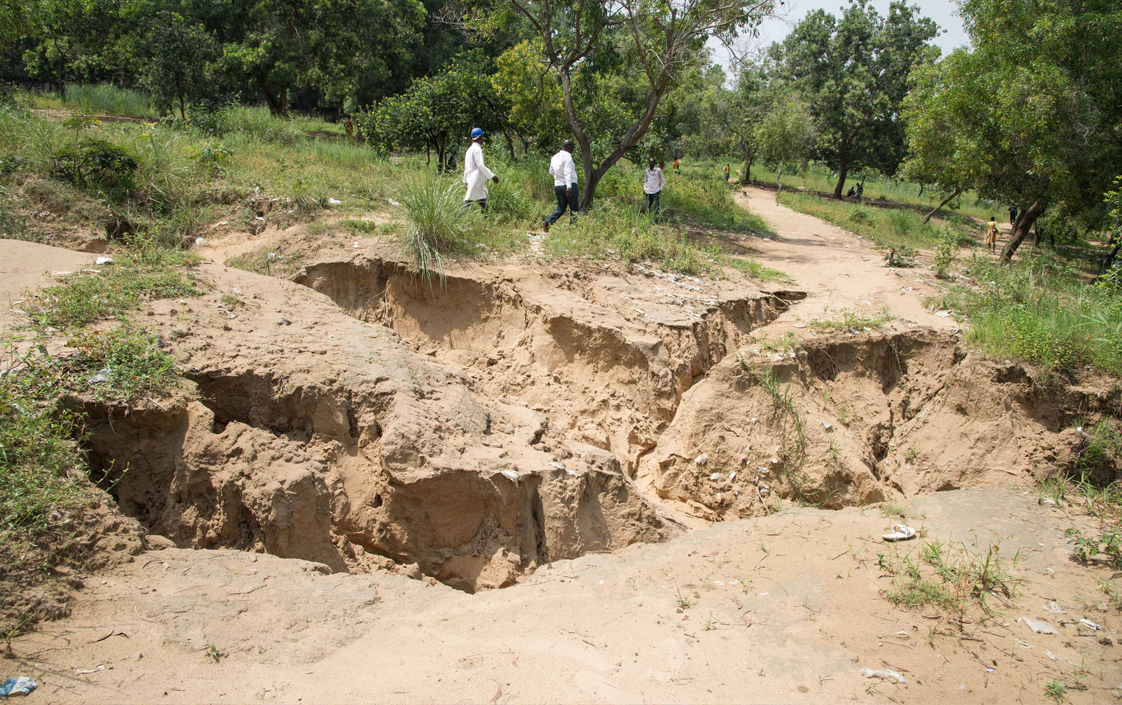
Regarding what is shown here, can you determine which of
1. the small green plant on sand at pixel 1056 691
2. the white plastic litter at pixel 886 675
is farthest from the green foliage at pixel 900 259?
the white plastic litter at pixel 886 675

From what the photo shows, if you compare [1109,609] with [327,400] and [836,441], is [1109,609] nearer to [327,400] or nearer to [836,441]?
[836,441]

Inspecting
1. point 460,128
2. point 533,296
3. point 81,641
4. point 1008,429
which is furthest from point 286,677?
point 460,128

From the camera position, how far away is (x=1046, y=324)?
250 inches

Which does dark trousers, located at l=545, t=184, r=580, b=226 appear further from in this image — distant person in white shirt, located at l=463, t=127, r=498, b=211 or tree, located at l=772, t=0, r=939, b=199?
tree, located at l=772, t=0, r=939, b=199

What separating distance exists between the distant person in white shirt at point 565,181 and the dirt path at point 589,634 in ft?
15.7

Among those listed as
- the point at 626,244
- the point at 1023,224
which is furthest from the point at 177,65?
the point at 1023,224

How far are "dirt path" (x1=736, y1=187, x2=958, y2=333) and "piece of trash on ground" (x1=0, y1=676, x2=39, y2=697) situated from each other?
624 centimetres

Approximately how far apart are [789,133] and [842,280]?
15.6 metres

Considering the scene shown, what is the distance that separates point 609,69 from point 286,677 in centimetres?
1055

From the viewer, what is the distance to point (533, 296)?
22.0 feet

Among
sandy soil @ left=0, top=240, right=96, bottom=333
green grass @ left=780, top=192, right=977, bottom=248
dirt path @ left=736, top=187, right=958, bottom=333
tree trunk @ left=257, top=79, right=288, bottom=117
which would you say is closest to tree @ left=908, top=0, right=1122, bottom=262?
dirt path @ left=736, top=187, right=958, bottom=333

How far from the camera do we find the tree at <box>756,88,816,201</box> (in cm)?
2242

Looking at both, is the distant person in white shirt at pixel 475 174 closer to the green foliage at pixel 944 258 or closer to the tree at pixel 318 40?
the green foliage at pixel 944 258

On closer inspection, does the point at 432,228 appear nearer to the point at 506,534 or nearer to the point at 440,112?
the point at 506,534
